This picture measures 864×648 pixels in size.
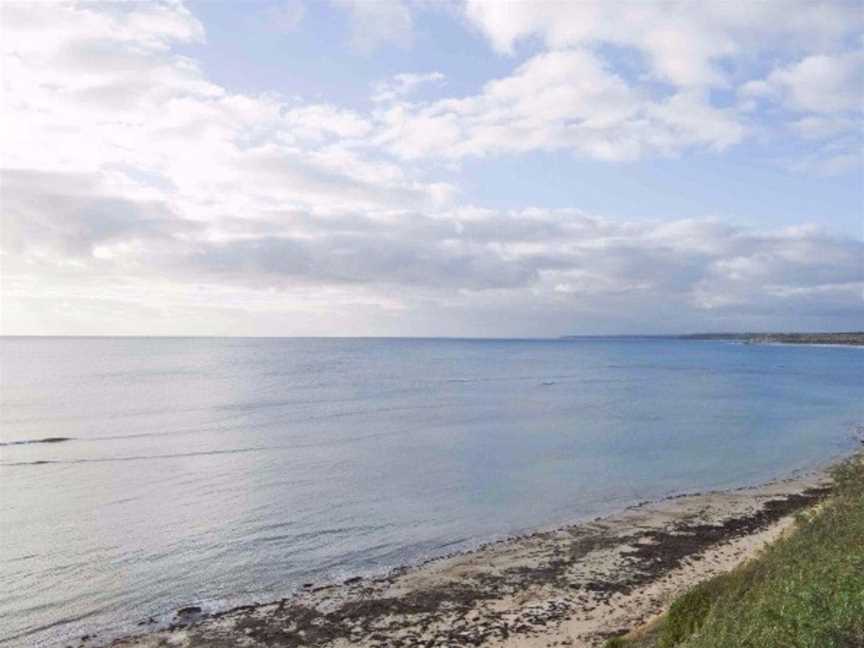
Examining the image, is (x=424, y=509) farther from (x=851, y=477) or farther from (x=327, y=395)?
(x=327, y=395)

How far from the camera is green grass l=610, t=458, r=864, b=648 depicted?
9.12m

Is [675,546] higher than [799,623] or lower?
lower

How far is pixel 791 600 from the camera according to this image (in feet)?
34.3

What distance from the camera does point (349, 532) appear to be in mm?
30016

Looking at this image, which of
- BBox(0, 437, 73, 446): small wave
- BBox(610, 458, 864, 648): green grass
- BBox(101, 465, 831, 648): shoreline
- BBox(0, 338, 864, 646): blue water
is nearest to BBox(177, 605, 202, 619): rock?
BBox(101, 465, 831, 648): shoreline

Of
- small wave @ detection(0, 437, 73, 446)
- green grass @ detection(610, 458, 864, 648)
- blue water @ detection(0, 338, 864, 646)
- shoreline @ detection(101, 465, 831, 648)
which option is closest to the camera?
green grass @ detection(610, 458, 864, 648)

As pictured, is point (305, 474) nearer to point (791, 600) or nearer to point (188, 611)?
point (188, 611)

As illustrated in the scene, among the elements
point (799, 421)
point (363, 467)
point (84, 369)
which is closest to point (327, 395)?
point (363, 467)

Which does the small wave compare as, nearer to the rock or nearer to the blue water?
the blue water

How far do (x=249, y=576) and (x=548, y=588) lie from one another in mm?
10209

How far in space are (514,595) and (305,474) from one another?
21.5 metres

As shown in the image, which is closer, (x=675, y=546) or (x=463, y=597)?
(x=463, y=597)

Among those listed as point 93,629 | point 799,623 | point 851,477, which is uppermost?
point 799,623

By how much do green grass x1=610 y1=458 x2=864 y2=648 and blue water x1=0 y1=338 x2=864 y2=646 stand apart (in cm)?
1278
